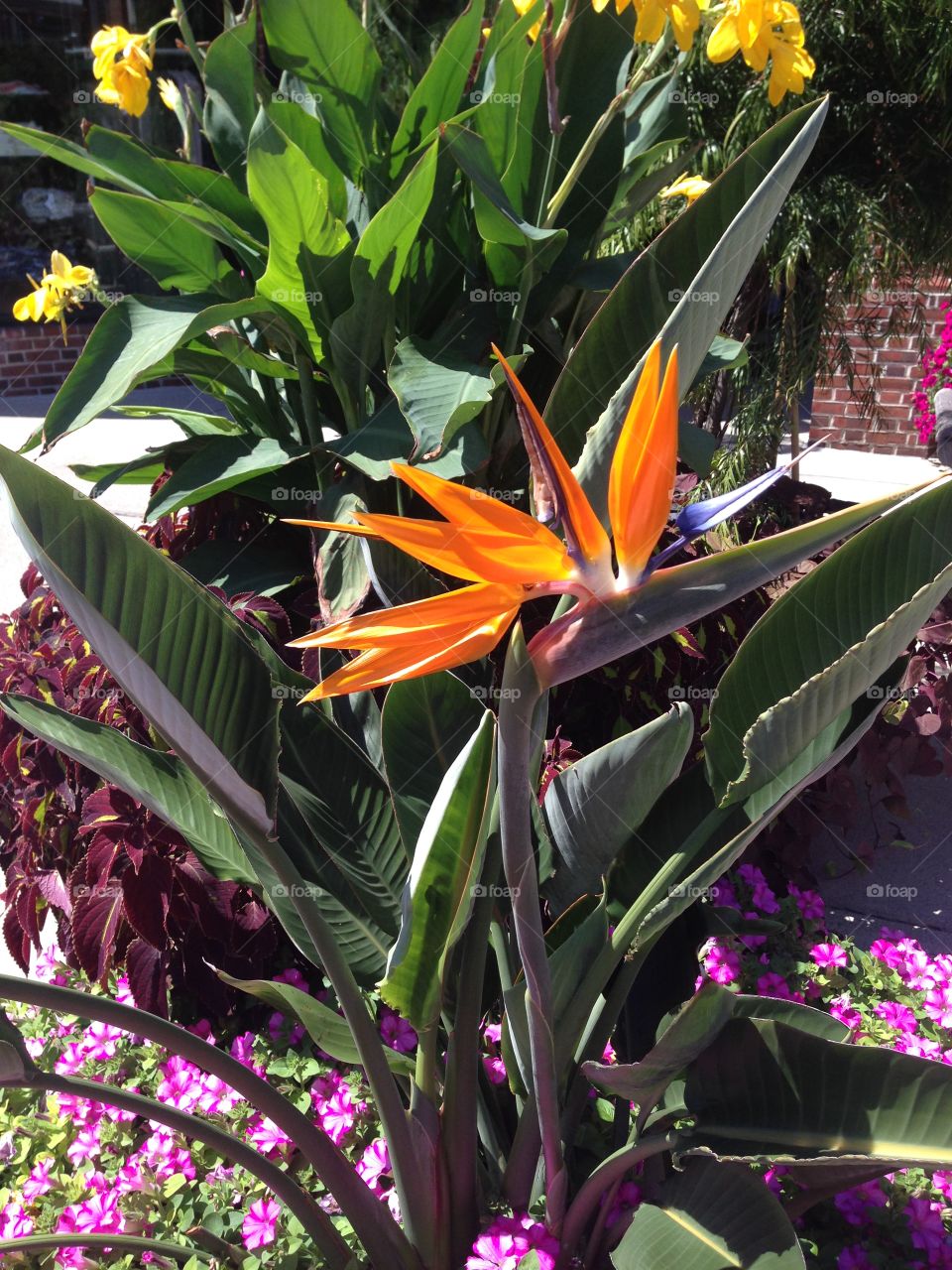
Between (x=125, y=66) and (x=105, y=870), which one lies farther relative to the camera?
(x=125, y=66)

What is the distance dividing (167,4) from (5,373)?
286 cm

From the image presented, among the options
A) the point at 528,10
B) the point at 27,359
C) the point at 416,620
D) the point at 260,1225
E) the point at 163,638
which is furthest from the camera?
the point at 27,359

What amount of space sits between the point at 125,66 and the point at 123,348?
0.69 metres

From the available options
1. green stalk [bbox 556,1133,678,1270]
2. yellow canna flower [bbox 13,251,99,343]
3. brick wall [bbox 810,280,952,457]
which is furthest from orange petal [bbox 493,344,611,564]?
brick wall [bbox 810,280,952,457]

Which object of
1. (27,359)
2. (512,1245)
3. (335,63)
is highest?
(27,359)

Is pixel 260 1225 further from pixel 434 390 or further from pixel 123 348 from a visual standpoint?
pixel 123 348

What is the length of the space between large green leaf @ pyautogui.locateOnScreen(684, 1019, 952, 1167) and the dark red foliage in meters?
0.72

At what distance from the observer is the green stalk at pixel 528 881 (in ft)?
2.60

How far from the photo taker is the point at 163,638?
0.95 metres

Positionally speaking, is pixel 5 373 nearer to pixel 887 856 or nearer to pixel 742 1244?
pixel 887 856

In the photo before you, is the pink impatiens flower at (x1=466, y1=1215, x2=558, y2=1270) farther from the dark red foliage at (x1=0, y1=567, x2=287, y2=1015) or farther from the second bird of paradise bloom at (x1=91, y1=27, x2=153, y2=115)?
the second bird of paradise bloom at (x1=91, y1=27, x2=153, y2=115)

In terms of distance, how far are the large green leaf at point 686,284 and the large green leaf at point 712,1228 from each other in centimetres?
80

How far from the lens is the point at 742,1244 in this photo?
104 cm

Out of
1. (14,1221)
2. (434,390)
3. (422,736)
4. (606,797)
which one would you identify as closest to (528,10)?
(434,390)
